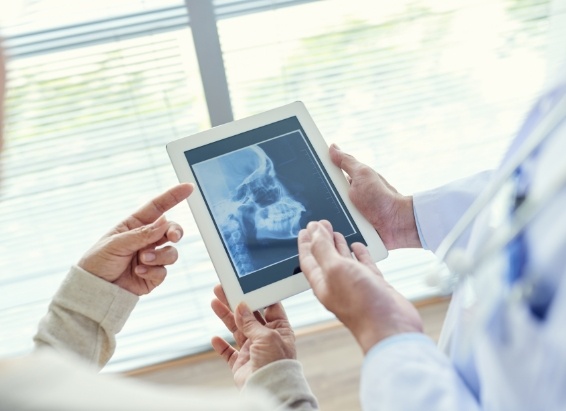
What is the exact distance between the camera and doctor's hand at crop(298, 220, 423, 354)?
731 millimetres

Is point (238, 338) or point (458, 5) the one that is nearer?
point (238, 338)

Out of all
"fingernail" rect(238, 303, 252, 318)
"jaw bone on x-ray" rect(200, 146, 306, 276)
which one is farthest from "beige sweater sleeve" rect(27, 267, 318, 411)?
"jaw bone on x-ray" rect(200, 146, 306, 276)

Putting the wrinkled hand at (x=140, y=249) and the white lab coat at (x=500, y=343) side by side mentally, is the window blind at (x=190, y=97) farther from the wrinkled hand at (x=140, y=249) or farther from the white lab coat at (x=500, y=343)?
the white lab coat at (x=500, y=343)

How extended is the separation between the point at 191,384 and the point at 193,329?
0.17m

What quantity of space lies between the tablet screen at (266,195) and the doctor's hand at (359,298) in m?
0.13

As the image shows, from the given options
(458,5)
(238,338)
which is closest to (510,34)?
(458,5)

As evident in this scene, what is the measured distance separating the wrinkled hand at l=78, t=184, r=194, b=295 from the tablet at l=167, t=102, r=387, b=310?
0.06 metres

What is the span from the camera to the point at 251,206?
3.40ft

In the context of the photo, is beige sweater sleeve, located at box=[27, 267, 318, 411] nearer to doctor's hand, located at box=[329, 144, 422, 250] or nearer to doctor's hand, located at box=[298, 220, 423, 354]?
doctor's hand, located at box=[298, 220, 423, 354]

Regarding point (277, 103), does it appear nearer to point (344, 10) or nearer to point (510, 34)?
point (344, 10)

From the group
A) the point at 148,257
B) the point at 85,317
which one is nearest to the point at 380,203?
the point at 148,257

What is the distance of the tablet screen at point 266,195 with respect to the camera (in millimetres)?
986

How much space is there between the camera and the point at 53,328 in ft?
3.21

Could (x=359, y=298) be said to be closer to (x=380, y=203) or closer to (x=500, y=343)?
(x=500, y=343)
